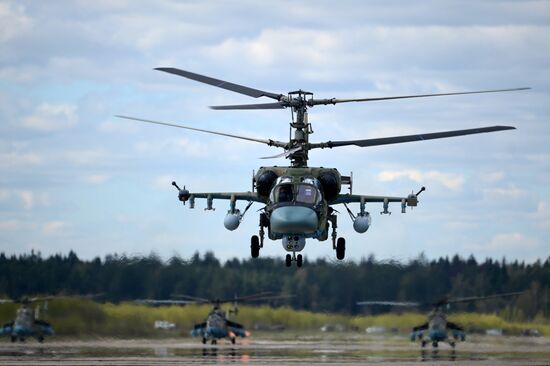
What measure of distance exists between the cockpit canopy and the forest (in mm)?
36051

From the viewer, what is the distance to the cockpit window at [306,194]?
5116cm

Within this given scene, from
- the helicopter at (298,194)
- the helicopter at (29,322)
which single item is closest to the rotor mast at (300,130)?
the helicopter at (298,194)

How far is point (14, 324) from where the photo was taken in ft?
284

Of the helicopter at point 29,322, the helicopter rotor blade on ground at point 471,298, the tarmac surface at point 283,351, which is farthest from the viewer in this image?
the helicopter rotor blade on ground at point 471,298

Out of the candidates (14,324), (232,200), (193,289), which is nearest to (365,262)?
(193,289)

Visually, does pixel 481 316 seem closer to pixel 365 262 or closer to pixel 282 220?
pixel 365 262

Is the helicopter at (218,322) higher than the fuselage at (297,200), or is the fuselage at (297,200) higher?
the fuselage at (297,200)

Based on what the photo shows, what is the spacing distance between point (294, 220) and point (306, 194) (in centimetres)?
141

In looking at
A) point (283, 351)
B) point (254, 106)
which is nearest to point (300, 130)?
point (254, 106)

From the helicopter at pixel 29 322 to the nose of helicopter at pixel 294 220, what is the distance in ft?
119

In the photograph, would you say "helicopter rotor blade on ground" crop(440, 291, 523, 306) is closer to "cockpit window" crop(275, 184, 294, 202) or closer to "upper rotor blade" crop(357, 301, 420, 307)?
"upper rotor blade" crop(357, 301, 420, 307)

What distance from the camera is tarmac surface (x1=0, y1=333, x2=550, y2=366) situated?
6994cm

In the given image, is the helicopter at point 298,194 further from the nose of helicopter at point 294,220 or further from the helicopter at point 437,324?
the helicopter at point 437,324

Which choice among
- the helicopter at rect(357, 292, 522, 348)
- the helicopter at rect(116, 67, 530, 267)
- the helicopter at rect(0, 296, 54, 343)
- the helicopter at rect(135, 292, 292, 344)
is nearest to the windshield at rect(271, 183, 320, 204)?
the helicopter at rect(116, 67, 530, 267)
